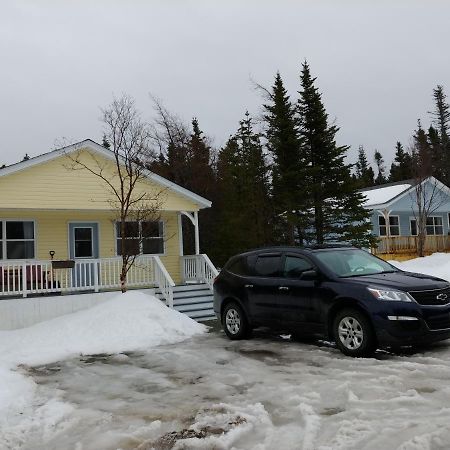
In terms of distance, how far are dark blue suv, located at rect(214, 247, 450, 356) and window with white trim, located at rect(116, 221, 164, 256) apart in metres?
5.66

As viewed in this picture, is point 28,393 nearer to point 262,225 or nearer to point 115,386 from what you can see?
point 115,386

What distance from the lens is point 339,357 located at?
7680 mm

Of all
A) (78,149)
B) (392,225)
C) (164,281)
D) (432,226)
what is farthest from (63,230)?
(432,226)

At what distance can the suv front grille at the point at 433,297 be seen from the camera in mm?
7578

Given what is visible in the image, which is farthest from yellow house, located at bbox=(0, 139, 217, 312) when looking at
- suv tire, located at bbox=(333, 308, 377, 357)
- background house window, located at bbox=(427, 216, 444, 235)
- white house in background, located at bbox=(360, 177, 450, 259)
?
background house window, located at bbox=(427, 216, 444, 235)

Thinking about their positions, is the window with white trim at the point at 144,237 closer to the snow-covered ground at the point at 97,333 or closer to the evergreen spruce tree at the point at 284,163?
the snow-covered ground at the point at 97,333

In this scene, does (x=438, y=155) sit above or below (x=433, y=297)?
above

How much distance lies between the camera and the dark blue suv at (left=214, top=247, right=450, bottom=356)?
7.45 m

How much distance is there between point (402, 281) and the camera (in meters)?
7.93

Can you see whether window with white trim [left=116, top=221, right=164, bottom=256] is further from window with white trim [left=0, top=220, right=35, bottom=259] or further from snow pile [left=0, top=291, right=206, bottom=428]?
snow pile [left=0, top=291, right=206, bottom=428]

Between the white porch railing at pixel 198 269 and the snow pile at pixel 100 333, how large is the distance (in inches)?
145

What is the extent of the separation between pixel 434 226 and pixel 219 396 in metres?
29.5

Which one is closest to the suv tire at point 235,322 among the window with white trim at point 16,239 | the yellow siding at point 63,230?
the yellow siding at point 63,230

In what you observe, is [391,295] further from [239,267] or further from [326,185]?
[326,185]
